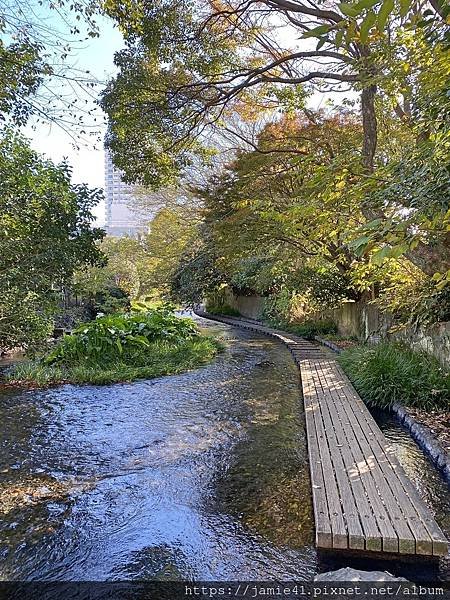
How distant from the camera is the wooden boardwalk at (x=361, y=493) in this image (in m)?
2.56

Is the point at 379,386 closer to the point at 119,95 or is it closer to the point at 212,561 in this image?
the point at 212,561

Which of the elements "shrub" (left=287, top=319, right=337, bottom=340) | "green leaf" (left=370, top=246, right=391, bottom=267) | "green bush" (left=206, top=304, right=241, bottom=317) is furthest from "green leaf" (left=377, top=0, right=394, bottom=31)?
"green bush" (left=206, top=304, right=241, bottom=317)

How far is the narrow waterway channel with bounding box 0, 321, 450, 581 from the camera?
2703 mm

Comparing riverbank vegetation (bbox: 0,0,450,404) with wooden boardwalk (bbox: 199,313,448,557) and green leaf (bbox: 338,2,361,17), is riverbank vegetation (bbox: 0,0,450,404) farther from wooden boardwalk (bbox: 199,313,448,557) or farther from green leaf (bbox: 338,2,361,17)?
wooden boardwalk (bbox: 199,313,448,557)

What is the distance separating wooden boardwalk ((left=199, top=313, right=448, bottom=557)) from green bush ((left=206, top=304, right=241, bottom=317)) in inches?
718

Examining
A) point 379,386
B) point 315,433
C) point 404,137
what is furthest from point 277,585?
point 404,137

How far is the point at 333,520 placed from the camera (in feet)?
9.03

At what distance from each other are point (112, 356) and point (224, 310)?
1601 cm

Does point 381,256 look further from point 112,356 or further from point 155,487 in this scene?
point 112,356

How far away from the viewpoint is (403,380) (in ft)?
19.6

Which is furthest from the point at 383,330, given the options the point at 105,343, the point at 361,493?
the point at 361,493

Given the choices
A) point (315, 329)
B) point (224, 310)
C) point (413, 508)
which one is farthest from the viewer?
point (224, 310)

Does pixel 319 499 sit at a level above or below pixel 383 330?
below

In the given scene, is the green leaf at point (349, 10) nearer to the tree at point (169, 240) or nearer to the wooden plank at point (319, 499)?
the wooden plank at point (319, 499)
